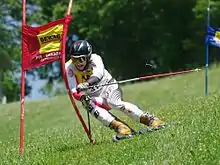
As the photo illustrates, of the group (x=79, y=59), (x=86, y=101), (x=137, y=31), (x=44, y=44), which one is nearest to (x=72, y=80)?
(x=79, y=59)

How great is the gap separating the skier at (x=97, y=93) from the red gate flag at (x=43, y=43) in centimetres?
47

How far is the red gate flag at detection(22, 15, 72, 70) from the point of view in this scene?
481 inches

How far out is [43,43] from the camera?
1232 cm

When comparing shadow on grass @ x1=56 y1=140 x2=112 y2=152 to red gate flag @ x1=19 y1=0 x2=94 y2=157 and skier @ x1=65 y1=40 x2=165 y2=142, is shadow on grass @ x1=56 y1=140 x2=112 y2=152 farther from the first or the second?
red gate flag @ x1=19 y1=0 x2=94 y2=157

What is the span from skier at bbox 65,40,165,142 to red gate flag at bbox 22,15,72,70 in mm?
472

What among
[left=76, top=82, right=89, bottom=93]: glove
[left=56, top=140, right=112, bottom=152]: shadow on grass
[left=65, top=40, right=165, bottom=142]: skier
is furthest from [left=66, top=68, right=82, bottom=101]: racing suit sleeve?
[left=56, top=140, right=112, bottom=152]: shadow on grass

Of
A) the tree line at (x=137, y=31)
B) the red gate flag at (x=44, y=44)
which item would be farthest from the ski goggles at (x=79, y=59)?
the tree line at (x=137, y=31)

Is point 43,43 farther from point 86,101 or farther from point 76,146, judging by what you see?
point 76,146

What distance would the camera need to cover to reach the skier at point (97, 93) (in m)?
12.5

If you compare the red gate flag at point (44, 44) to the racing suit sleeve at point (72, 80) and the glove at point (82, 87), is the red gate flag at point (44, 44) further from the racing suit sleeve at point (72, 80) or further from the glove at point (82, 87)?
the glove at point (82, 87)

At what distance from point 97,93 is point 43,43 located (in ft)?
4.11

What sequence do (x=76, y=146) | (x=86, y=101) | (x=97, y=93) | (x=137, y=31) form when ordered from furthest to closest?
(x=137, y=31)
(x=76, y=146)
(x=97, y=93)
(x=86, y=101)

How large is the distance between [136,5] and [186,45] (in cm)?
678

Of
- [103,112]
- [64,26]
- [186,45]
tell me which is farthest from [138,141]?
[186,45]
